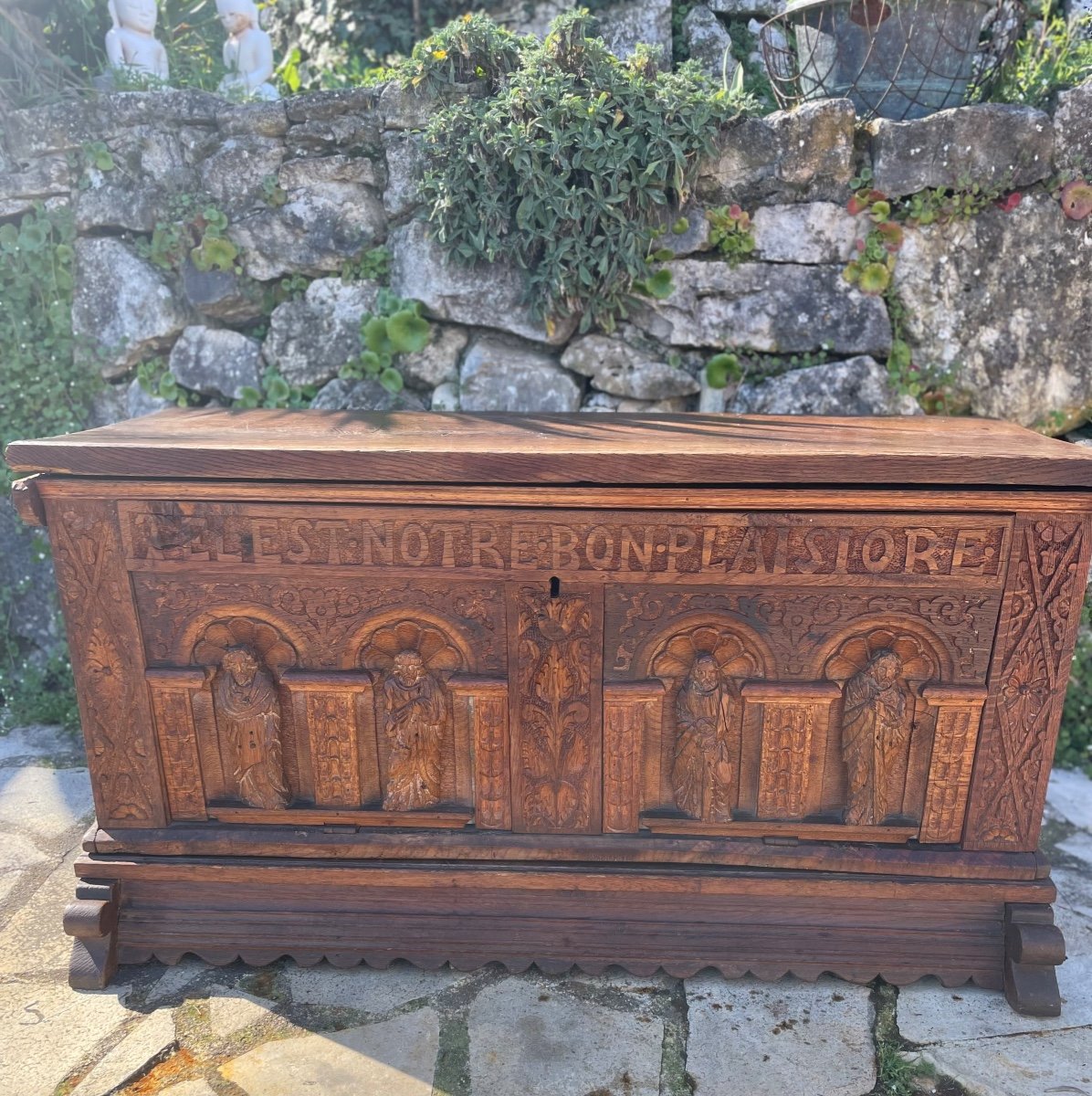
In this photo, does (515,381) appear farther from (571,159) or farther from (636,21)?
(636,21)

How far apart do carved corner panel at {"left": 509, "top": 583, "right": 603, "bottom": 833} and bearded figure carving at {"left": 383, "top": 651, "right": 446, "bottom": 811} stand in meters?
0.19

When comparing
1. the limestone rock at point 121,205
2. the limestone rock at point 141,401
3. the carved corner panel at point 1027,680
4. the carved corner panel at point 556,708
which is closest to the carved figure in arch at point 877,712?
the carved corner panel at point 1027,680

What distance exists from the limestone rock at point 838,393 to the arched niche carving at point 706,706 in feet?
3.56

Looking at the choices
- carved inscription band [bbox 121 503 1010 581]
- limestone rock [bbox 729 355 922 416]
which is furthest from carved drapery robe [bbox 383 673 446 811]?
limestone rock [bbox 729 355 922 416]

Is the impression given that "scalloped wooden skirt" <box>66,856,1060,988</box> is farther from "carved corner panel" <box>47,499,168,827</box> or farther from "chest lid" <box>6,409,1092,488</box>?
"chest lid" <box>6,409,1092,488</box>

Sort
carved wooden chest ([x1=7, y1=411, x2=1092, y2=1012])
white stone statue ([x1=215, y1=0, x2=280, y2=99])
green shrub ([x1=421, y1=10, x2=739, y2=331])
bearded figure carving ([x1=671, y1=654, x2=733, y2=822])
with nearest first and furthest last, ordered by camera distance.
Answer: carved wooden chest ([x1=7, y1=411, x2=1092, y2=1012]), bearded figure carving ([x1=671, y1=654, x2=733, y2=822]), green shrub ([x1=421, y1=10, x2=739, y2=331]), white stone statue ([x1=215, y1=0, x2=280, y2=99])

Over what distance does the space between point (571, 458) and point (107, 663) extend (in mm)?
1195

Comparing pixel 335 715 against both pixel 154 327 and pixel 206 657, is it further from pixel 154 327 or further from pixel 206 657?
pixel 154 327

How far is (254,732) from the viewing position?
1999 mm

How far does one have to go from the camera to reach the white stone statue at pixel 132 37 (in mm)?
3150

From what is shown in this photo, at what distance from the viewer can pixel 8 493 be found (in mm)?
3113

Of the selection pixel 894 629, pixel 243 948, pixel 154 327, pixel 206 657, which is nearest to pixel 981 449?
pixel 894 629

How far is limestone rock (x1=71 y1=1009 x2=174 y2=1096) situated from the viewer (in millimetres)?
1728

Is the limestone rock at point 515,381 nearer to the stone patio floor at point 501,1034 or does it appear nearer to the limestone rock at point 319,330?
the limestone rock at point 319,330
